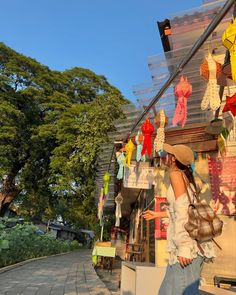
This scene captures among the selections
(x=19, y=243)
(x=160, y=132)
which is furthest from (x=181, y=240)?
(x=19, y=243)

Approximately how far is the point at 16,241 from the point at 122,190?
4.53 m

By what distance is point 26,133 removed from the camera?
21391mm

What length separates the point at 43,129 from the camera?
2031 centimetres

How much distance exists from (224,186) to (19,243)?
906cm

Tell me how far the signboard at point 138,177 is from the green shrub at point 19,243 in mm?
5068

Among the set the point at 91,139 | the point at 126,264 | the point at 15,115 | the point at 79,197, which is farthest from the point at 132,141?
the point at 15,115

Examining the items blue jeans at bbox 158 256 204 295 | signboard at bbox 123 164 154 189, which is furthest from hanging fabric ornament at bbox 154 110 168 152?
signboard at bbox 123 164 154 189

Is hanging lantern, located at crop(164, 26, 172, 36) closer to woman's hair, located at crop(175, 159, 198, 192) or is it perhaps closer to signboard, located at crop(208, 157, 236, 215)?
signboard, located at crop(208, 157, 236, 215)

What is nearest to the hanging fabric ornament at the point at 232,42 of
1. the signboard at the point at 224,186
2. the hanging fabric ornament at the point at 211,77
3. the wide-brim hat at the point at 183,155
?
the hanging fabric ornament at the point at 211,77

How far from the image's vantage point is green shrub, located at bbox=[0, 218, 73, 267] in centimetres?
990

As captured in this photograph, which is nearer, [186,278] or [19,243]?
[186,278]

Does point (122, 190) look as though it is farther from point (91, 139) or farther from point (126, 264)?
point (126, 264)

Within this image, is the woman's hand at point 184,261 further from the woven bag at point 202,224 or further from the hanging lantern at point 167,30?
the hanging lantern at point 167,30

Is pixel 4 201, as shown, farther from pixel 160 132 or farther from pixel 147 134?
pixel 160 132
